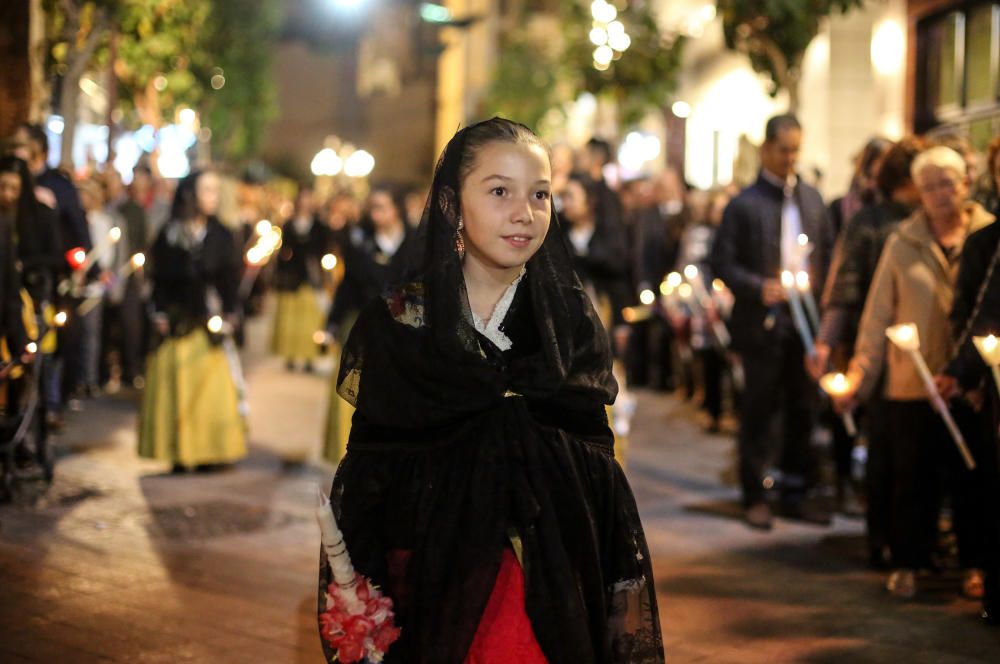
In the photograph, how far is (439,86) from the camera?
70750mm

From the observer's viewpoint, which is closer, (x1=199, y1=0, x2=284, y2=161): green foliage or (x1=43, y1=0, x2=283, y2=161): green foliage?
(x1=43, y1=0, x2=283, y2=161): green foliage

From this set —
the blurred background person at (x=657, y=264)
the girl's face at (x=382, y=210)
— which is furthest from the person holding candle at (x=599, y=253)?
the blurred background person at (x=657, y=264)

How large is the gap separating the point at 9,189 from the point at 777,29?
22.7 feet

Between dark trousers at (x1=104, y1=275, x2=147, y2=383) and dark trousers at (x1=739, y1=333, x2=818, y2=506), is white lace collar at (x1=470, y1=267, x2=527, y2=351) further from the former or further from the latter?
dark trousers at (x1=104, y1=275, x2=147, y2=383)

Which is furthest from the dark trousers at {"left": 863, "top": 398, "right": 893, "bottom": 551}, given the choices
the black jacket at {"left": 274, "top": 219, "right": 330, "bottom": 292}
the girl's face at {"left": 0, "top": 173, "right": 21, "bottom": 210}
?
the black jacket at {"left": 274, "top": 219, "right": 330, "bottom": 292}

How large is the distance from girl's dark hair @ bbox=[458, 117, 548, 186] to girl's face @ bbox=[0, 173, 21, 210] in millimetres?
6180

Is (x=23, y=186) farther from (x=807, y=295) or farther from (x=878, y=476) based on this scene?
(x=878, y=476)

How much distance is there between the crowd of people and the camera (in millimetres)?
7770

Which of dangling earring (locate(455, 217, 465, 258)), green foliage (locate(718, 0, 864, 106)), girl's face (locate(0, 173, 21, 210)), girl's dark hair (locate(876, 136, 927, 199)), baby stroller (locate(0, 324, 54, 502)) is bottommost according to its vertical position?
baby stroller (locate(0, 324, 54, 502))

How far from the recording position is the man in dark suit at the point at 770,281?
32.0ft

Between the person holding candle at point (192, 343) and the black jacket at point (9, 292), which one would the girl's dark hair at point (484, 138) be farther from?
the person holding candle at point (192, 343)

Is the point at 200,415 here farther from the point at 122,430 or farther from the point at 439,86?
the point at 439,86

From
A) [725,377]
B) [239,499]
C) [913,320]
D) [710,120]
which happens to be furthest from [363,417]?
[710,120]

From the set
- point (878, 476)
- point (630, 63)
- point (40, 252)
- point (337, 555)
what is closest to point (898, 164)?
point (878, 476)
